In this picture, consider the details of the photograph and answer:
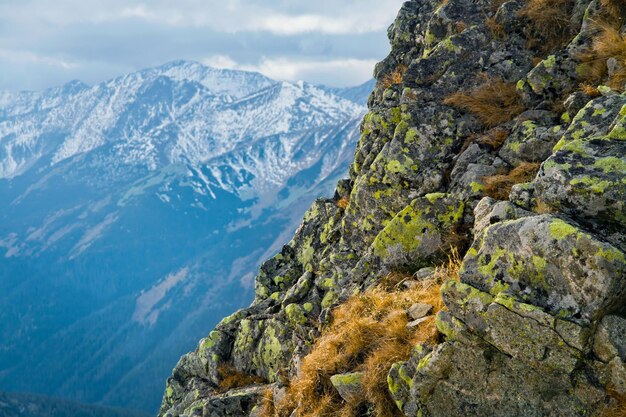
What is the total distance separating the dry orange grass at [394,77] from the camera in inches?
1055

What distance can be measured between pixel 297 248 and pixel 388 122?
10.5 m

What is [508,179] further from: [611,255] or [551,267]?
[611,255]

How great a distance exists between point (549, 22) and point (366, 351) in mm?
17665

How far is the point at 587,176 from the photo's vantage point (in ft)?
33.6

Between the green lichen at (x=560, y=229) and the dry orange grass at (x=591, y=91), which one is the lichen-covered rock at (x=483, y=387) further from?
the dry orange grass at (x=591, y=91)

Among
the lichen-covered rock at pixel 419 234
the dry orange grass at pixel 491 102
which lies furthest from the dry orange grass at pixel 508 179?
the dry orange grass at pixel 491 102

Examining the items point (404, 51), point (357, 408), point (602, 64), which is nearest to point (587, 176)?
point (357, 408)

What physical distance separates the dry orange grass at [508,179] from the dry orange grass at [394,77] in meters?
12.3

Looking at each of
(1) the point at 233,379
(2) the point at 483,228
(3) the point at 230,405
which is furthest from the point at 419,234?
(1) the point at 233,379

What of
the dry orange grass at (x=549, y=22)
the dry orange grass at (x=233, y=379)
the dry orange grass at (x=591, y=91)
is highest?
the dry orange grass at (x=549, y=22)

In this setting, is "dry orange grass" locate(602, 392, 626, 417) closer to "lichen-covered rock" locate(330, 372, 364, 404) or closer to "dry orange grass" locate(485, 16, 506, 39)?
"lichen-covered rock" locate(330, 372, 364, 404)

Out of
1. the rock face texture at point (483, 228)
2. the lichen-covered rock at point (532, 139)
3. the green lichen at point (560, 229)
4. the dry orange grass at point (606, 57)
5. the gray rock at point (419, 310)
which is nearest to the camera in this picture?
the rock face texture at point (483, 228)

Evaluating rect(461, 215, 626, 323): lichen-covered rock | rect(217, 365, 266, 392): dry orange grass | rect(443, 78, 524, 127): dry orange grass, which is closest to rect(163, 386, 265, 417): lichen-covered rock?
rect(217, 365, 266, 392): dry orange grass

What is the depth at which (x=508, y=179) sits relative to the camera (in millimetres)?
14602
